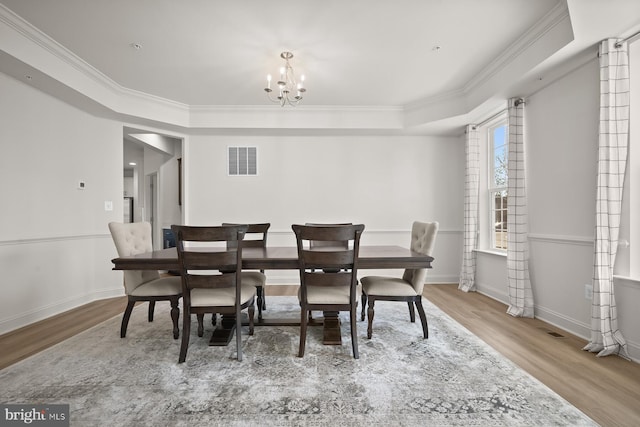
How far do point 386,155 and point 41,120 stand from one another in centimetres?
451

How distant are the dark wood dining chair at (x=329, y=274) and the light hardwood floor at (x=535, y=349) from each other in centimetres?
130

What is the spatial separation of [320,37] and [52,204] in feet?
11.5

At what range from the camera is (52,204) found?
10.8 ft

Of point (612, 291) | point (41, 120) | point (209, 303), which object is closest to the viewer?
point (209, 303)

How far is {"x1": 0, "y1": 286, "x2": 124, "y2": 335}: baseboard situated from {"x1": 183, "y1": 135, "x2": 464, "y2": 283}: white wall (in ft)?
5.30

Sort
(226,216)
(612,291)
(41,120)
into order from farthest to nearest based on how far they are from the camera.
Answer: (226,216)
(41,120)
(612,291)

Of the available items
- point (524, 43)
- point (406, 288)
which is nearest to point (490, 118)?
point (524, 43)

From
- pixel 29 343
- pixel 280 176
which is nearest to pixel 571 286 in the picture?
pixel 280 176

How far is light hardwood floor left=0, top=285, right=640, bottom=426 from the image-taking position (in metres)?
1.65

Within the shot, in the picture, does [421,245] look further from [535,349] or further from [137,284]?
[137,284]

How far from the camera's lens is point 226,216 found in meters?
4.76

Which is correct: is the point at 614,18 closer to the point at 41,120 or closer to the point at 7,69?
the point at 7,69

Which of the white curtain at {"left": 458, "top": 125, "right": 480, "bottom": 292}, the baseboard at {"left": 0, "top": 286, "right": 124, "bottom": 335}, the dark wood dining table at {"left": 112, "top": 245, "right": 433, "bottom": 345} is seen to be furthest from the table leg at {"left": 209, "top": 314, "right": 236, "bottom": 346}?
the white curtain at {"left": 458, "top": 125, "right": 480, "bottom": 292}

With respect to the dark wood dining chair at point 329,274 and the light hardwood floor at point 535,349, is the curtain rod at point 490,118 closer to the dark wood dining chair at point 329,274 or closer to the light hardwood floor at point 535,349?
the light hardwood floor at point 535,349
